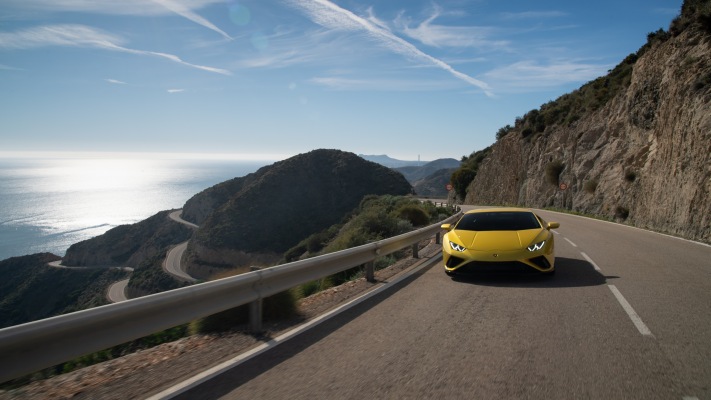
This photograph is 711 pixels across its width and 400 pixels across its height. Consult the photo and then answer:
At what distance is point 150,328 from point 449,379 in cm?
268

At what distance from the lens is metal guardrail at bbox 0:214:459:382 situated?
3.40 meters

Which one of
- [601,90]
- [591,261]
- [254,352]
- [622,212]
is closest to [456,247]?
[591,261]

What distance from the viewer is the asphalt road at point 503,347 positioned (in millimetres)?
3838

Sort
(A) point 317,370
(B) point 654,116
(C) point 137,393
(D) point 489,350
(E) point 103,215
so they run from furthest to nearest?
(E) point 103,215 < (B) point 654,116 < (D) point 489,350 < (A) point 317,370 < (C) point 137,393

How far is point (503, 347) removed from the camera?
16.0 feet

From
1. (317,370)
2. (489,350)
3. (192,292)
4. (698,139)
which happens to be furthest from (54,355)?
(698,139)

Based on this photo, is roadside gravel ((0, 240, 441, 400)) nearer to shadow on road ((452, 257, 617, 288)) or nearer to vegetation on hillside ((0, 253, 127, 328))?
shadow on road ((452, 257, 617, 288))

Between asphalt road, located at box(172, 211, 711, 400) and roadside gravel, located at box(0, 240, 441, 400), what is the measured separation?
0.42 metres

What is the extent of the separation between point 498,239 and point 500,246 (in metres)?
0.35

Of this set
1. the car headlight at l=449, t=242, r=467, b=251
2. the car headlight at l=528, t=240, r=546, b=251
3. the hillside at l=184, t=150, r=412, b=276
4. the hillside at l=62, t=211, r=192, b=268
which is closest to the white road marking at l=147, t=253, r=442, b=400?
the car headlight at l=449, t=242, r=467, b=251

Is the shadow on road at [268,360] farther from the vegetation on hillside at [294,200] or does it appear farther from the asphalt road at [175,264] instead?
the vegetation on hillside at [294,200]

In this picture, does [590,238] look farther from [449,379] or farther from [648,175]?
[449,379]

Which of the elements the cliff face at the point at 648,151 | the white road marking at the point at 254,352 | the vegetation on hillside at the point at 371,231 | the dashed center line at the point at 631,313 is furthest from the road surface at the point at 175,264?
the dashed center line at the point at 631,313

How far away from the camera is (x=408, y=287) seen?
8.45 meters
